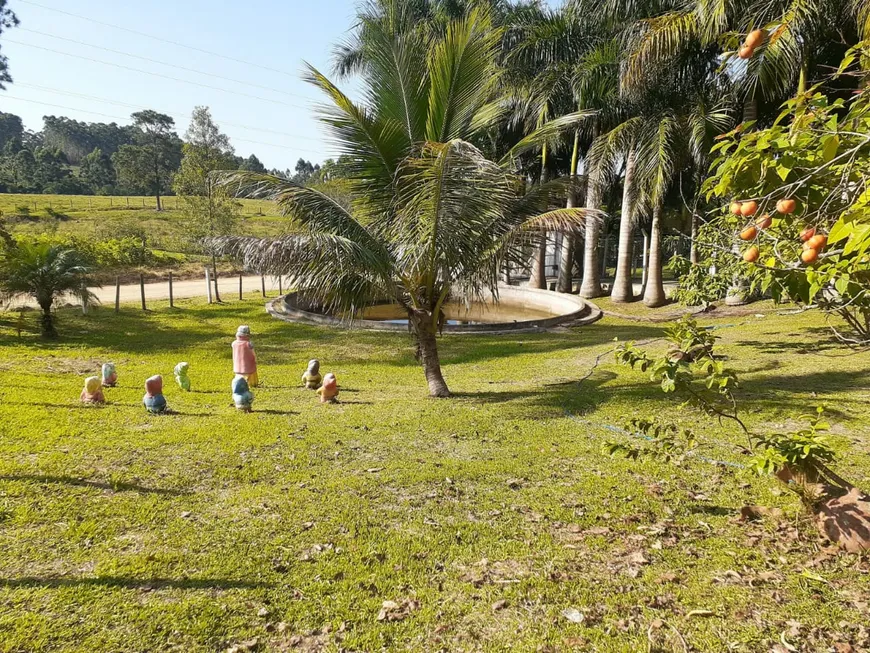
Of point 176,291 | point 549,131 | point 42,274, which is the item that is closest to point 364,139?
point 549,131

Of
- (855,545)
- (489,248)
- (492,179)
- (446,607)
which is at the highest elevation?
(492,179)

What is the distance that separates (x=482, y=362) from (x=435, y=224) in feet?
17.8

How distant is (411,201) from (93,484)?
15.6 feet

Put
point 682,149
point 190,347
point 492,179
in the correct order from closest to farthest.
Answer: point 492,179 < point 190,347 < point 682,149

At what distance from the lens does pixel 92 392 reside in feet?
22.7

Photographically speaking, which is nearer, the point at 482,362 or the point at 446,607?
the point at 446,607

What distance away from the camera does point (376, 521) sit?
3.93 meters

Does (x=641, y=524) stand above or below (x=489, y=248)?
below

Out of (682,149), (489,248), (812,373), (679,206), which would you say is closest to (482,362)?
(489,248)

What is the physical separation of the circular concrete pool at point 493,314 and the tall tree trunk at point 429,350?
15.6 feet

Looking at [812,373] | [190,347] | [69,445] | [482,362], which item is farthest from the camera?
[190,347]

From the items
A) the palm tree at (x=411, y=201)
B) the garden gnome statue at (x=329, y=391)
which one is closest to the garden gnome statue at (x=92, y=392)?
the palm tree at (x=411, y=201)

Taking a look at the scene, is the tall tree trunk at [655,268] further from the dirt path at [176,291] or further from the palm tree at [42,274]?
the palm tree at [42,274]

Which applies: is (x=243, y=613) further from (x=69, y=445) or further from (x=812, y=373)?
(x=812, y=373)
